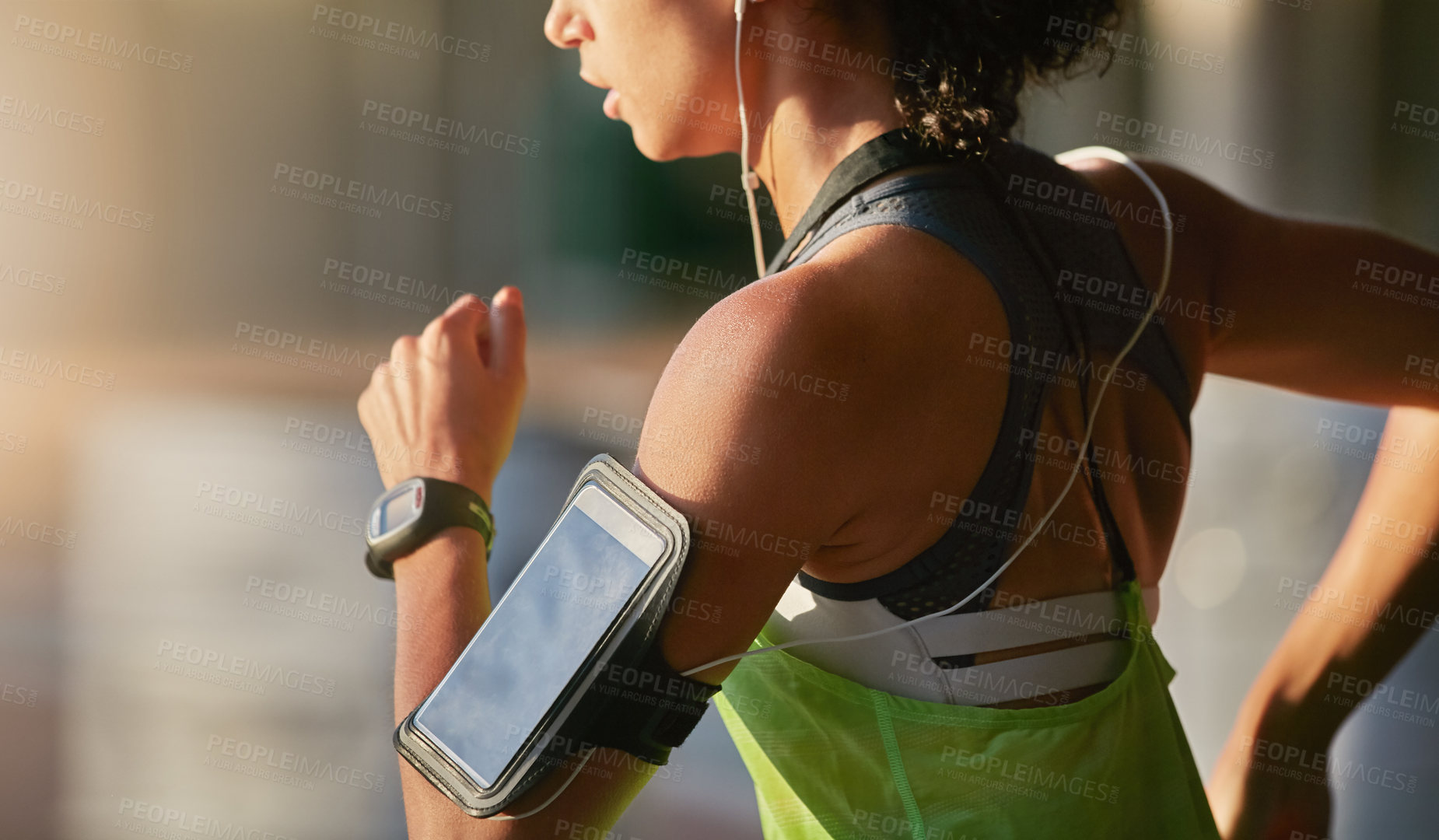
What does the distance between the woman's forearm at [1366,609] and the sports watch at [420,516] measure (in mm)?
725

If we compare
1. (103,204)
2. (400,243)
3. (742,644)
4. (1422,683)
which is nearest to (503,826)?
(742,644)

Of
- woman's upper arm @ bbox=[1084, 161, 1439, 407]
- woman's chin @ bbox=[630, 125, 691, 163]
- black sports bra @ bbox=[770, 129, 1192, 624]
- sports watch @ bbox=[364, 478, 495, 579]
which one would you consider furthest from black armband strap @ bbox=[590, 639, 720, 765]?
woman's upper arm @ bbox=[1084, 161, 1439, 407]

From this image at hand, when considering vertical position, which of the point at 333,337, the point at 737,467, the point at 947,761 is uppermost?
the point at 737,467

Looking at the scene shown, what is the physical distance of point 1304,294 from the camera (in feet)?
2.42

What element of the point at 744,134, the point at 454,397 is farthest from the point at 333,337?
the point at 744,134

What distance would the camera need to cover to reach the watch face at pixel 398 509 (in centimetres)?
68

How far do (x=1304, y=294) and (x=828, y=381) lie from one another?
0.51 m

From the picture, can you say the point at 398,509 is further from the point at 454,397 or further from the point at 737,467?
the point at 737,467

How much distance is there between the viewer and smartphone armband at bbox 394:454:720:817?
1.48 ft

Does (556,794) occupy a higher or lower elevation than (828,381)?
lower

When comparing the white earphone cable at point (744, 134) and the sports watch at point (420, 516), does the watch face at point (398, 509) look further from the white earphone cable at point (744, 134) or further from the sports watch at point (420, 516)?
the white earphone cable at point (744, 134)

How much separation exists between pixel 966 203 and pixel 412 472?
45 centimetres

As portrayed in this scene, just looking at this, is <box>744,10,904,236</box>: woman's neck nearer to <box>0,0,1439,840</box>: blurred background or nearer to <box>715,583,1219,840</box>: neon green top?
<box>0,0,1439,840</box>: blurred background

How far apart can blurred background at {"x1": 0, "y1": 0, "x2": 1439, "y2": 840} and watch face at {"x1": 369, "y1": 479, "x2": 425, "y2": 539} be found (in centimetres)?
56
